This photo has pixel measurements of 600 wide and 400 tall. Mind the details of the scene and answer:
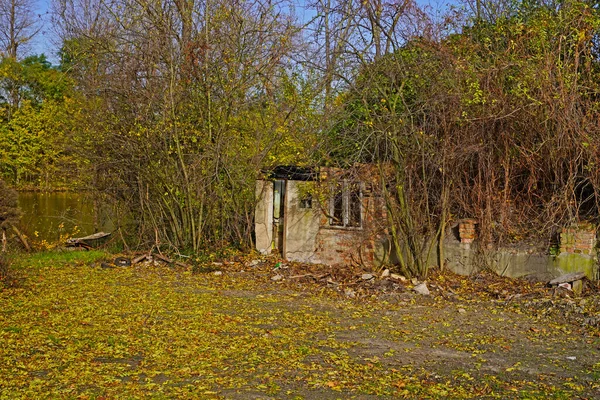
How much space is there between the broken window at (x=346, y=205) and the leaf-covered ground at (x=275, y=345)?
2210 millimetres

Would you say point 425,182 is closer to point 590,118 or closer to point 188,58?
point 590,118

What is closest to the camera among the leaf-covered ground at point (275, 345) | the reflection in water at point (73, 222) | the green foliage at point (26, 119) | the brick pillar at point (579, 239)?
the leaf-covered ground at point (275, 345)

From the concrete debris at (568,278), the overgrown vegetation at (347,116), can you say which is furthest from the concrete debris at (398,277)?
the concrete debris at (568,278)

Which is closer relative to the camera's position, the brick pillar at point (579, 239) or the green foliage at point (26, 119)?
the brick pillar at point (579, 239)

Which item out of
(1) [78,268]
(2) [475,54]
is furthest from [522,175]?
(1) [78,268]

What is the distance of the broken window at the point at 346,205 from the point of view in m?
12.5

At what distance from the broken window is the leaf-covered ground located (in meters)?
2.21

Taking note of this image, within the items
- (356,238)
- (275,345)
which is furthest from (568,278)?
(275,345)

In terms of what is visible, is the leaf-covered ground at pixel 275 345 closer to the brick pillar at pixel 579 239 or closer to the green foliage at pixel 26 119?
the brick pillar at pixel 579 239

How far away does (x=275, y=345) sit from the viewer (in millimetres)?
7258

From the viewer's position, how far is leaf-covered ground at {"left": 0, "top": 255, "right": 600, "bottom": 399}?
5730 mm

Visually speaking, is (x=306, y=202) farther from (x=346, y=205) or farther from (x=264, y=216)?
(x=264, y=216)

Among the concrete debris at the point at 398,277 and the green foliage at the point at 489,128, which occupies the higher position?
the green foliage at the point at 489,128

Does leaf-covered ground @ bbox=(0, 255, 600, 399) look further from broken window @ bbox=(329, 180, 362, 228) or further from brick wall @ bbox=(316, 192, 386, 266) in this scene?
broken window @ bbox=(329, 180, 362, 228)
